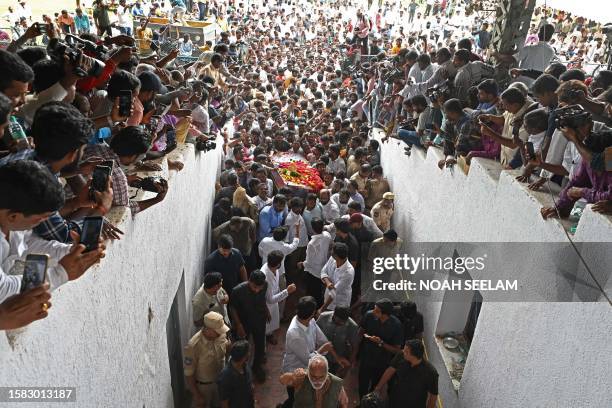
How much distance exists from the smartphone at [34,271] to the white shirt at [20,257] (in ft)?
0.19

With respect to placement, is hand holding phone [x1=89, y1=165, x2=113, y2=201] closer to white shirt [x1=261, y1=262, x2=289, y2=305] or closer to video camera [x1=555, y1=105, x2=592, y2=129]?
video camera [x1=555, y1=105, x2=592, y2=129]

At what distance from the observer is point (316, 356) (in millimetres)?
4613

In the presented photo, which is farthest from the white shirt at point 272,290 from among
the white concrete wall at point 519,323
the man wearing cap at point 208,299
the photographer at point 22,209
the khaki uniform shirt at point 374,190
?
the photographer at point 22,209

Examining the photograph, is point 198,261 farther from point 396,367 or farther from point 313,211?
point 396,367

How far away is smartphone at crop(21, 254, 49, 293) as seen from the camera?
190 centimetres

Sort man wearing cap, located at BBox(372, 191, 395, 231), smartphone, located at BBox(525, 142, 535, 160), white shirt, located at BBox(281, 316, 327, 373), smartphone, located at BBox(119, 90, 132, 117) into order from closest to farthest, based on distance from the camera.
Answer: smartphone, located at BBox(119, 90, 132, 117), smartphone, located at BBox(525, 142, 535, 160), white shirt, located at BBox(281, 316, 327, 373), man wearing cap, located at BBox(372, 191, 395, 231)

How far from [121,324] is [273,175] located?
5.97 m

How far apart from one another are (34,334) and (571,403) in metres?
3.13

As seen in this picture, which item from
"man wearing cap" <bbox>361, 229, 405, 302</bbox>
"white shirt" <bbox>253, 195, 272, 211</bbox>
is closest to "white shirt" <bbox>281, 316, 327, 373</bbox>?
"man wearing cap" <bbox>361, 229, 405, 302</bbox>

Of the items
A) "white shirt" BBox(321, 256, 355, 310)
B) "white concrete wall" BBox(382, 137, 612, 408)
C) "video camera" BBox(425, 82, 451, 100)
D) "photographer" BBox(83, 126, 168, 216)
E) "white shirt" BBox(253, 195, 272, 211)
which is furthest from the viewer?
"white shirt" BBox(253, 195, 272, 211)

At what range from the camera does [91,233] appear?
7.85 ft

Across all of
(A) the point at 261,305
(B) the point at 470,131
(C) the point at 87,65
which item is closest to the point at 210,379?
(A) the point at 261,305

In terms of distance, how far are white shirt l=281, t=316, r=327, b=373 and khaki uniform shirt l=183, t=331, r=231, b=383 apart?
70cm

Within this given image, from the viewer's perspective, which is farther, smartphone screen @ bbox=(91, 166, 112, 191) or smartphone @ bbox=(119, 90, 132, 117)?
smartphone @ bbox=(119, 90, 132, 117)
